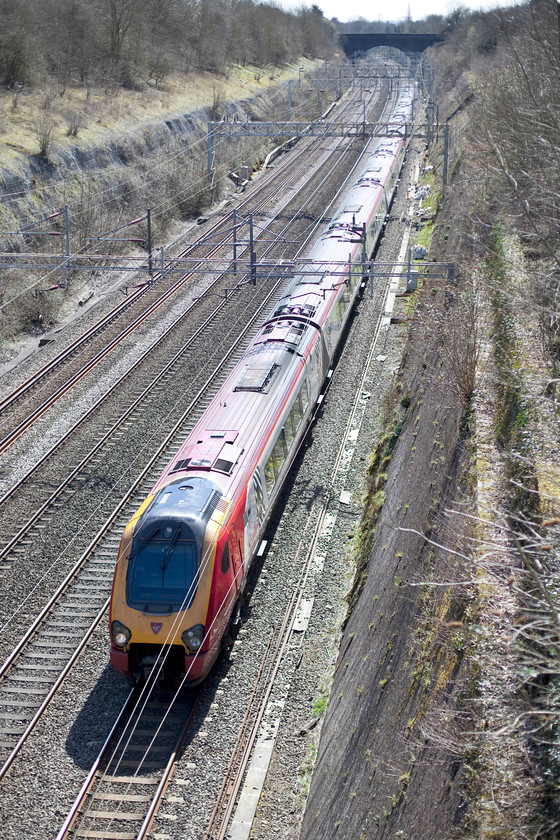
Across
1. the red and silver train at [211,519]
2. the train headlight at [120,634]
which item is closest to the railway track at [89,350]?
the red and silver train at [211,519]

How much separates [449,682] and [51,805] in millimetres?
4937

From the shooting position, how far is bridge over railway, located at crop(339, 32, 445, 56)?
104m

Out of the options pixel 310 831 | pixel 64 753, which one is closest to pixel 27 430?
pixel 64 753

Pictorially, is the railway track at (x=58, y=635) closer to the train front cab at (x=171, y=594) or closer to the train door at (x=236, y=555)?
the train front cab at (x=171, y=594)

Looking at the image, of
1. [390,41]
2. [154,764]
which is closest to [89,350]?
[154,764]

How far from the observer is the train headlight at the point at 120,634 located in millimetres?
10977

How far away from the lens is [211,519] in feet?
37.5

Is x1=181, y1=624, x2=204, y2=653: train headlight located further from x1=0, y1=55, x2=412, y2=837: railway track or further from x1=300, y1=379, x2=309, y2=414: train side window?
x1=300, y1=379, x2=309, y2=414: train side window

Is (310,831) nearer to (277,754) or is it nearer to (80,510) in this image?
(277,754)

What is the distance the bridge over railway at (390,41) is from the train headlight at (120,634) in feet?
340

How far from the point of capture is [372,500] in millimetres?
15320

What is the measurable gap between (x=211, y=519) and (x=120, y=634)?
201 cm

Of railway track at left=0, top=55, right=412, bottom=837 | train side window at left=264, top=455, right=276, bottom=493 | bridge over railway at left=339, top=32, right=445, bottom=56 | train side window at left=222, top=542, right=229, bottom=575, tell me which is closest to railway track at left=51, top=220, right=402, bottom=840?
→ railway track at left=0, top=55, right=412, bottom=837

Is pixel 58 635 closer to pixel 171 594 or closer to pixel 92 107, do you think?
pixel 171 594
